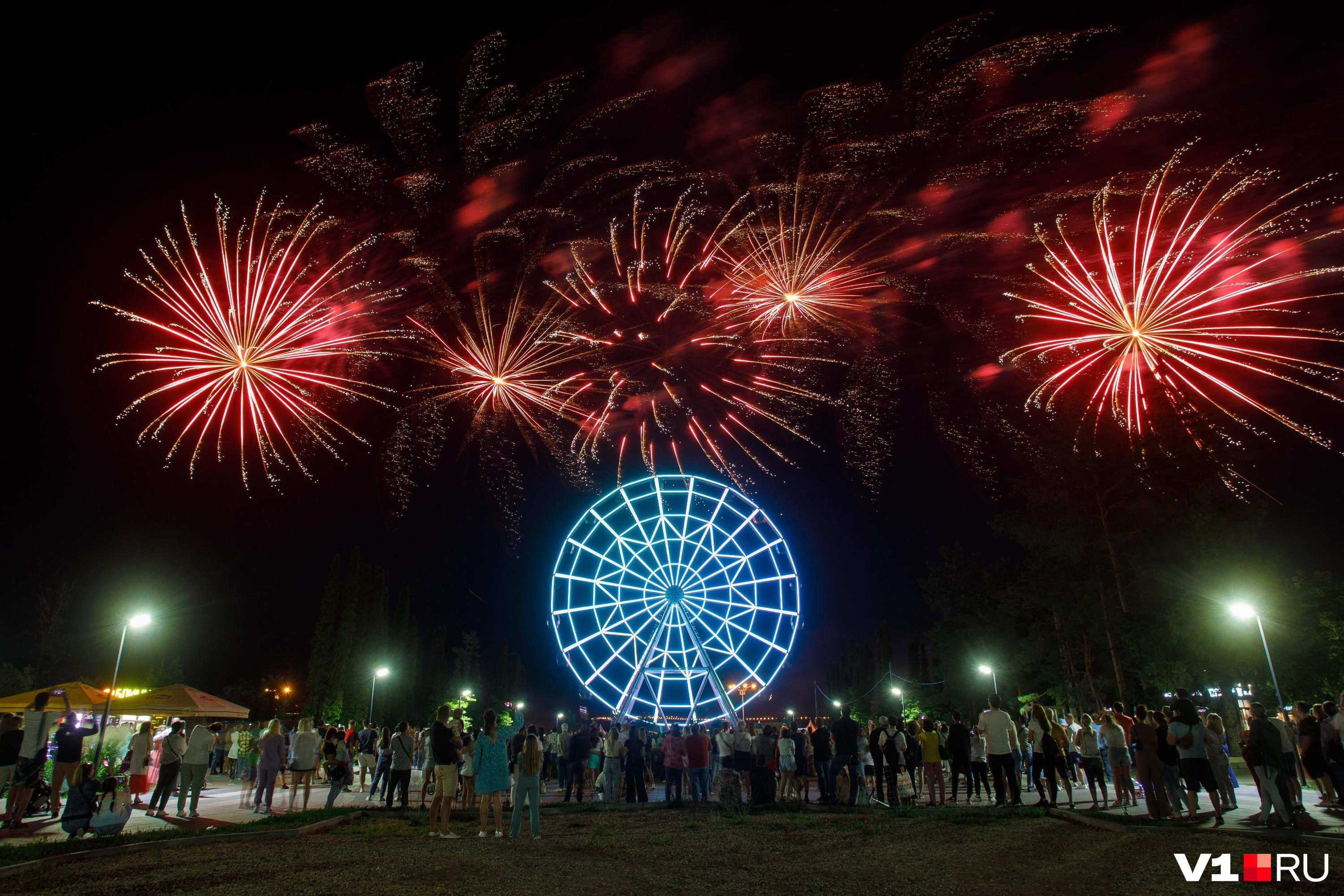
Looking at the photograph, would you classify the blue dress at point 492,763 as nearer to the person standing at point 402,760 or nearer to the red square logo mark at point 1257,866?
the person standing at point 402,760

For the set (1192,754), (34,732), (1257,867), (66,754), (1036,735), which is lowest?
(1257,867)

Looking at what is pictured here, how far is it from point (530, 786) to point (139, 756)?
333 inches

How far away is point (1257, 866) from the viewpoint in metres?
6.97

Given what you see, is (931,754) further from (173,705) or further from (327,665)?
(327,665)

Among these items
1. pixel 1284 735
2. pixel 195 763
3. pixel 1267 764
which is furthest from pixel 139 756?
pixel 1284 735

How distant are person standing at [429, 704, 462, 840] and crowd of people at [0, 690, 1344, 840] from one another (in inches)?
1.0

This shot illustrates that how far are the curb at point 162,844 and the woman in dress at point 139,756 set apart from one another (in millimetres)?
4751

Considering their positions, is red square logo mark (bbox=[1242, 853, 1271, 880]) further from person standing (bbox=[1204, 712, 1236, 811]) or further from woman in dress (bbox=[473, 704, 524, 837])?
woman in dress (bbox=[473, 704, 524, 837])

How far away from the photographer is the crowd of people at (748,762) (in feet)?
32.9

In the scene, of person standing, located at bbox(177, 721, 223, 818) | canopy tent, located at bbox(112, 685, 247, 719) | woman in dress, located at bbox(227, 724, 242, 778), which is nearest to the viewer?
person standing, located at bbox(177, 721, 223, 818)

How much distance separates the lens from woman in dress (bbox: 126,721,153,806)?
45.0 feet

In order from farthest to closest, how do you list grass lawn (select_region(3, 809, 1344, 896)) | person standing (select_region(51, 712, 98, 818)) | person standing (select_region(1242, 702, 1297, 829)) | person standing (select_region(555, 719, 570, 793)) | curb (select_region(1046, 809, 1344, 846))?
person standing (select_region(555, 719, 570, 793))
person standing (select_region(51, 712, 98, 818))
person standing (select_region(1242, 702, 1297, 829))
curb (select_region(1046, 809, 1344, 846))
grass lawn (select_region(3, 809, 1344, 896))

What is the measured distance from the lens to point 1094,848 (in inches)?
331

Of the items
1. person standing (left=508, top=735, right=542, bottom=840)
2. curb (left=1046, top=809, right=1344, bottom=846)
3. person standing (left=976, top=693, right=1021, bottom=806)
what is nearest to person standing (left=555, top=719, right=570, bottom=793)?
person standing (left=508, top=735, right=542, bottom=840)
